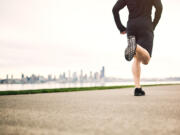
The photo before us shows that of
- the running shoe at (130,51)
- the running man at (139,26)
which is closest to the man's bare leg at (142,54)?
the running man at (139,26)

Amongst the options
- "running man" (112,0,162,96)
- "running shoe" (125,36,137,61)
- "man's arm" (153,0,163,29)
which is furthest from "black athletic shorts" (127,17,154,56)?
"running shoe" (125,36,137,61)

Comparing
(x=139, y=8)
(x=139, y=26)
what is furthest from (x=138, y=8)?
(x=139, y=26)

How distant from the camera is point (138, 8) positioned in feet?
17.1

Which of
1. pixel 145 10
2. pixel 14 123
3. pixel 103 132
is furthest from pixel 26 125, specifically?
pixel 145 10

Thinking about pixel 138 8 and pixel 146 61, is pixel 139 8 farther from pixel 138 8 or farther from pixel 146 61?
pixel 146 61

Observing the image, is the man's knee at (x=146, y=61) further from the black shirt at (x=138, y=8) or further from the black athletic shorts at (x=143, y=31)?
the black shirt at (x=138, y=8)

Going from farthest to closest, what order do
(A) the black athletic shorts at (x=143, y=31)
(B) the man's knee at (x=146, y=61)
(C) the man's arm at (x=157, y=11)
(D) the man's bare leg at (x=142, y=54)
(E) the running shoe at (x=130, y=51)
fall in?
(C) the man's arm at (x=157, y=11), (B) the man's knee at (x=146, y=61), (A) the black athletic shorts at (x=143, y=31), (D) the man's bare leg at (x=142, y=54), (E) the running shoe at (x=130, y=51)

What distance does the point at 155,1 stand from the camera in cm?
535

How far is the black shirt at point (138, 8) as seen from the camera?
5215 millimetres

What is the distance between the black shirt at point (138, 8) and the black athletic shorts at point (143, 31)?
14 cm

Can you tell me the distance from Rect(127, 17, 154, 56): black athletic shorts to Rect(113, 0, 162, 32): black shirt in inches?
5.4

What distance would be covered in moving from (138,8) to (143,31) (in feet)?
1.80

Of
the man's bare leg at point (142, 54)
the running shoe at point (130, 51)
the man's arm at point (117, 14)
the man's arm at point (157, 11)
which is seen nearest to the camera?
the running shoe at point (130, 51)

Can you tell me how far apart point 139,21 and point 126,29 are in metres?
0.38
